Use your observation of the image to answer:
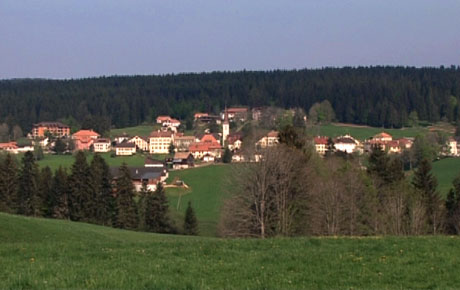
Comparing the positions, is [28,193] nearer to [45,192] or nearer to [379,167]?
[45,192]

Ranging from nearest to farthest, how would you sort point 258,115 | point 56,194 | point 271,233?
point 271,233 < point 56,194 < point 258,115

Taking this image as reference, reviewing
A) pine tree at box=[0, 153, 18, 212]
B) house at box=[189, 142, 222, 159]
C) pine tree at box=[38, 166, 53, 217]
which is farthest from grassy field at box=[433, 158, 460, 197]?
pine tree at box=[0, 153, 18, 212]

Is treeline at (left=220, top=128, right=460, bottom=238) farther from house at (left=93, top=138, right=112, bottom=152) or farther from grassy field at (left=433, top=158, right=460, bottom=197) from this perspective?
house at (left=93, top=138, right=112, bottom=152)

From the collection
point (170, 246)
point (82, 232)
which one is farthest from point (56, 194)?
point (170, 246)

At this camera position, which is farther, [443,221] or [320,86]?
[320,86]

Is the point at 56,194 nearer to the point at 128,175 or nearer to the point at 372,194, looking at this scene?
the point at 128,175

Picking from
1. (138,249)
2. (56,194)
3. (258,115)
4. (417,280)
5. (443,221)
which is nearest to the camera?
(417,280)

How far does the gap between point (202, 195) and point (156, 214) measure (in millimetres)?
25674

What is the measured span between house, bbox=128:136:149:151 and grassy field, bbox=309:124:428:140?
3139cm

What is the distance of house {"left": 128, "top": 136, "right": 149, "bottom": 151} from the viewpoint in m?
122

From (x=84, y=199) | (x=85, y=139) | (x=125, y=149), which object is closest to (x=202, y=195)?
(x=84, y=199)

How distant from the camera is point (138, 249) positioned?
14195 millimetres

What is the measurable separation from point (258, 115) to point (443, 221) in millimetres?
110977

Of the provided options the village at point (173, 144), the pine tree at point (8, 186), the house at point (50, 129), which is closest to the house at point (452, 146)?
the village at point (173, 144)
